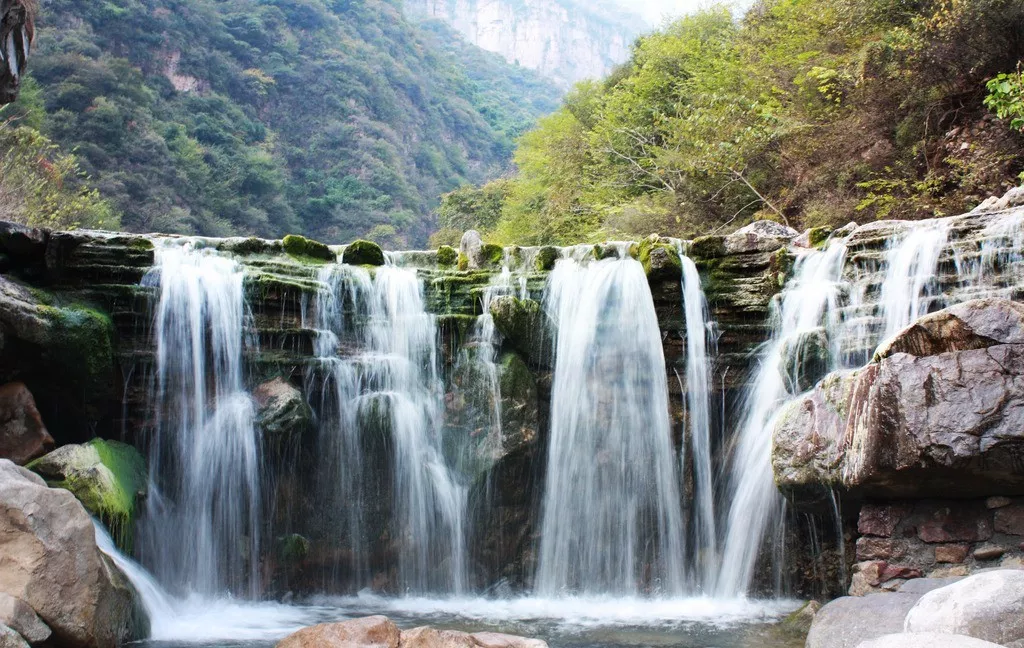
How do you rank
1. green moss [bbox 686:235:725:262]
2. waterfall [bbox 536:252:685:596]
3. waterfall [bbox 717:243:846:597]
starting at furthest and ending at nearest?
green moss [bbox 686:235:725:262]
waterfall [bbox 536:252:685:596]
waterfall [bbox 717:243:846:597]

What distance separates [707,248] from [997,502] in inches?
197

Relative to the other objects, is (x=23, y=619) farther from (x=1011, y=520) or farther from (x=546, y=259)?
(x=546, y=259)

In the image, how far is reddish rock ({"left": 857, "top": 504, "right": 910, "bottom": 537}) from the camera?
7117mm

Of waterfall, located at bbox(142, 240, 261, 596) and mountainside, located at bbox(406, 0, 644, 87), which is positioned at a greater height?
mountainside, located at bbox(406, 0, 644, 87)

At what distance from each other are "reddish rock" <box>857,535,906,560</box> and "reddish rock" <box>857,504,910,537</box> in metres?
0.05

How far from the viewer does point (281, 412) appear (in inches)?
388

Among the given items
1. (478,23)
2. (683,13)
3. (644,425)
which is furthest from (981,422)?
(478,23)

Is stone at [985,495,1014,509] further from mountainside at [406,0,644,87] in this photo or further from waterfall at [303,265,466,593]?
mountainside at [406,0,644,87]

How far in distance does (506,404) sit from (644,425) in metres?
1.83

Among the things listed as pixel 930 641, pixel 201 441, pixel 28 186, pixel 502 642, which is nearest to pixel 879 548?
pixel 502 642

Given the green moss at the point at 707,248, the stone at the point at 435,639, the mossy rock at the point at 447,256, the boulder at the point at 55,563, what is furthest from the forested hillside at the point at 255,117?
the stone at the point at 435,639

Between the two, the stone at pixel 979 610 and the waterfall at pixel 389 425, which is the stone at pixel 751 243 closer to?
the waterfall at pixel 389 425

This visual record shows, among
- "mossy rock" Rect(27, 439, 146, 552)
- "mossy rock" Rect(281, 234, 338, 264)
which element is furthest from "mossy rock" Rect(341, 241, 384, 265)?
"mossy rock" Rect(27, 439, 146, 552)

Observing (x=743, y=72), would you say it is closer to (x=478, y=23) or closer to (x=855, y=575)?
(x=855, y=575)
